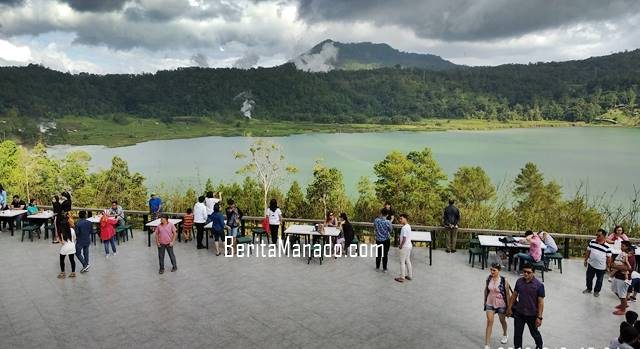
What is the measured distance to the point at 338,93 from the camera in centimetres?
18588

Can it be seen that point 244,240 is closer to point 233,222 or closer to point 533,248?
point 233,222

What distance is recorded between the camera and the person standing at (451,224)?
11555mm

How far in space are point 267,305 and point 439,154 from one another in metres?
89.2

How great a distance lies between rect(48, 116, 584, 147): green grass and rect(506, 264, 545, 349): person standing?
4222 inches

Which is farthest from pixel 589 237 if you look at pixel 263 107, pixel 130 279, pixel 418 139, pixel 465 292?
pixel 263 107

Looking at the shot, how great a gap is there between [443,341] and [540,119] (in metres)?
167

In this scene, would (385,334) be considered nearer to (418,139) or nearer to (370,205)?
(370,205)

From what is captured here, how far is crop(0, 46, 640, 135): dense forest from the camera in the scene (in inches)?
5566

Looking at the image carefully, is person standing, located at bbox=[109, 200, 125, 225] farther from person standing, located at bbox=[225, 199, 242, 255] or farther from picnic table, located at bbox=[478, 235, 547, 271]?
picnic table, located at bbox=[478, 235, 547, 271]

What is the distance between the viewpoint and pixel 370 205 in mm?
42406

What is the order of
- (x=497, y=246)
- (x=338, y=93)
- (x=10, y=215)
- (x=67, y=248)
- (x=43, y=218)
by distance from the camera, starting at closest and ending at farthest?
(x=67, y=248) < (x=497, y=246) < (x=43, y=218) < (x=10, y=215) < (x=338, y=93)

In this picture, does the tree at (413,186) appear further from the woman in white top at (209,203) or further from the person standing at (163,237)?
the person standing at (163,237)

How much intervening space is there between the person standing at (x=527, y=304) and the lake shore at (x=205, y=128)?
116 metres

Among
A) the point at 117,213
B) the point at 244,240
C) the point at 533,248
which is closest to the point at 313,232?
the point at 244,240
